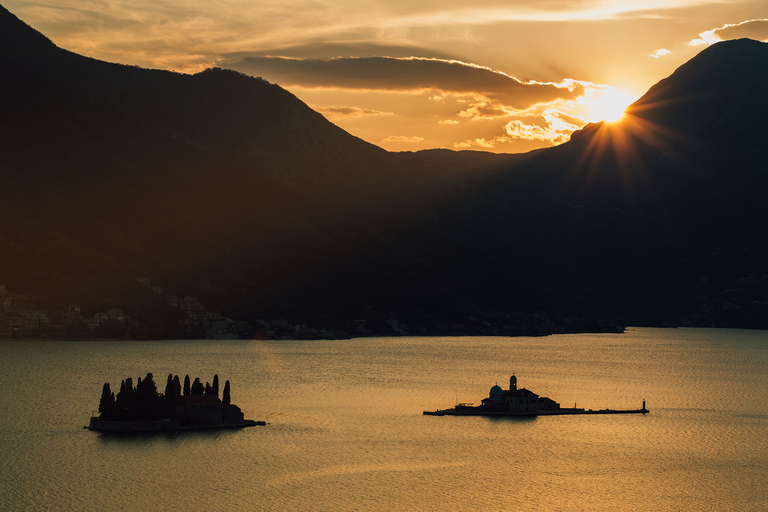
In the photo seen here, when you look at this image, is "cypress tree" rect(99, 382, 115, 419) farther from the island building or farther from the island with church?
A: the island building

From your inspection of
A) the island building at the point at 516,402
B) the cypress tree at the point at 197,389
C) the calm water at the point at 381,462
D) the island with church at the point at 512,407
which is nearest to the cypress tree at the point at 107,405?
the calm water at the point at 381,462

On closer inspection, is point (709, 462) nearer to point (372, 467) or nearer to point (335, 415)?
point (372, 467)

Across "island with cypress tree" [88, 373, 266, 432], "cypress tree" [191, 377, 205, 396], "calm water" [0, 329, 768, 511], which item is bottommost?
"calm water" [0, 329, 768, 511]

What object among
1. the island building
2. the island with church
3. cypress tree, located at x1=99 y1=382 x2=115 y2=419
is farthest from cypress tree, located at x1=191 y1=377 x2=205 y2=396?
the island building

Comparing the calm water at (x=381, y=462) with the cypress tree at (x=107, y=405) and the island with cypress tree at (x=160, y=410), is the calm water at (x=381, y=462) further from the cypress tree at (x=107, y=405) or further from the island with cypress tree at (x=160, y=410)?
the cypress tree at (x=107, y=405)

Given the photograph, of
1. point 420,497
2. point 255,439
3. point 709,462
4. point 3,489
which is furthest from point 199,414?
point 709,462

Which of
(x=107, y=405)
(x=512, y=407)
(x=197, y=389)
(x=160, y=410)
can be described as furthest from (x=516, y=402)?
(x=107, y=405)

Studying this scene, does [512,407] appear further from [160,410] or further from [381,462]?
[160,410]
